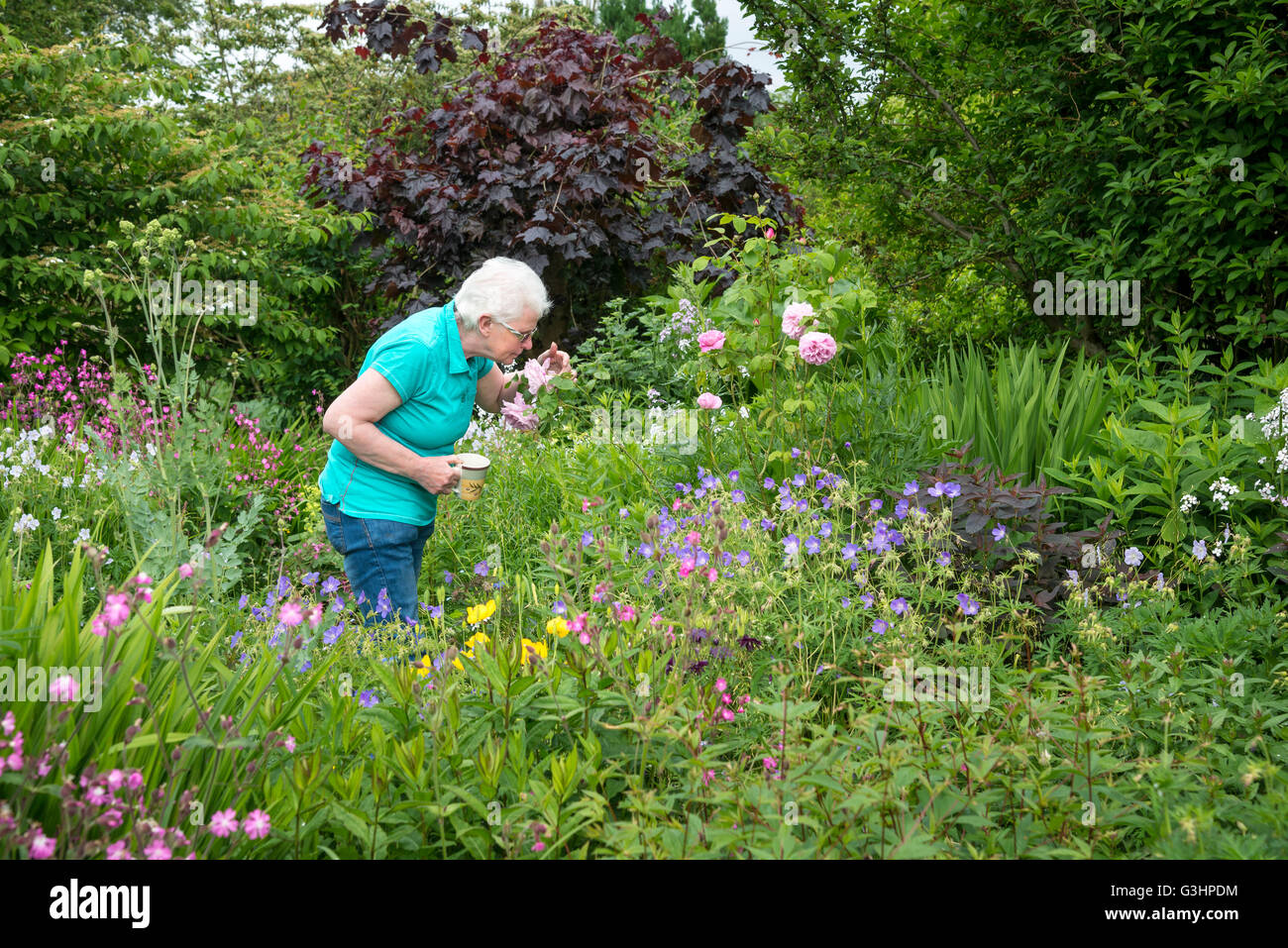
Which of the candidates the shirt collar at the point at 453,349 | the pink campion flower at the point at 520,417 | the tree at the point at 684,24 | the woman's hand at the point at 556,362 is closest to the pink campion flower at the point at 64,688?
the shirt collar at the point at 453,349

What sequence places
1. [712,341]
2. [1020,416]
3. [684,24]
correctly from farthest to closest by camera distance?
[684,24] → [712,341] → [1020,416]

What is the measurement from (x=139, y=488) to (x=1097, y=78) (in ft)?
17.0

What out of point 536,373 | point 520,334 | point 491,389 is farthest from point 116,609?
point 536,373

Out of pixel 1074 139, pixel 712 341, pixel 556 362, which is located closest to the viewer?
pixel 712 341

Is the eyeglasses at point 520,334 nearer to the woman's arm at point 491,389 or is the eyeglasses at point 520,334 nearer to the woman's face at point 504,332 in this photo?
the woman's face at point 504,332

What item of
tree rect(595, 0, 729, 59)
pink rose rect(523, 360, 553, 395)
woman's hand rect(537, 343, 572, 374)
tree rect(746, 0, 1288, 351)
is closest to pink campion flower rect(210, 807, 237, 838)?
woman's hand rect(537, 343, 572, 374)

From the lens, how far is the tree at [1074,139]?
4.15m

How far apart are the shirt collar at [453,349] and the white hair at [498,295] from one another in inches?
1.7

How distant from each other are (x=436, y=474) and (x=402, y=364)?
420mm

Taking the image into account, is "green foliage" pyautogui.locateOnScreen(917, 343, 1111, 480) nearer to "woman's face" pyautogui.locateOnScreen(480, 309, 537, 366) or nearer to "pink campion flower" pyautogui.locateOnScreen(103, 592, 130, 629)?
"woman's face" pyautogui.locateOnScreen(480, 309, 537, 366)

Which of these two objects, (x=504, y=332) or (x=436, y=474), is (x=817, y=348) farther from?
(x=436, y=474)

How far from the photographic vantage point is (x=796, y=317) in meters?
3.60
